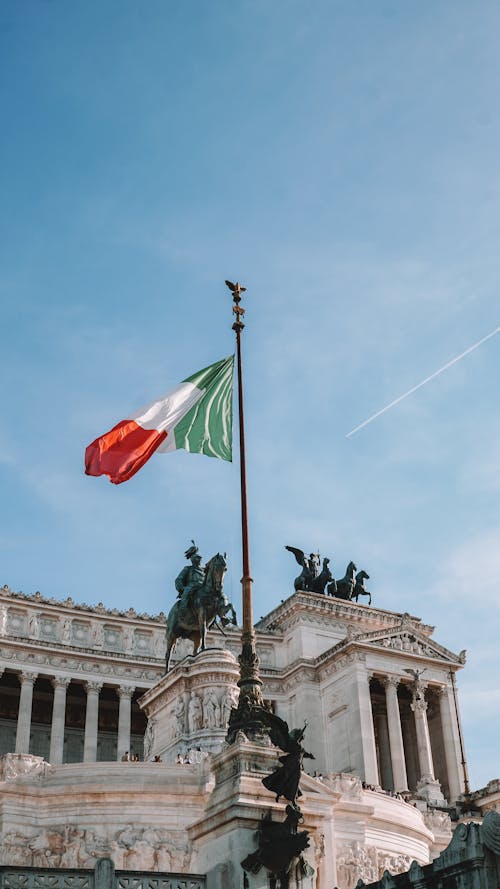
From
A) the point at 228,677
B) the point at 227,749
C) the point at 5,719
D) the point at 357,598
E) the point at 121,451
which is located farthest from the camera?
the point at 357,598

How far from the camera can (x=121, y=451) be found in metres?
22.8

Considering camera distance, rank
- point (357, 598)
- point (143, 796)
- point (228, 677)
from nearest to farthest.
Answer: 1. point (143, 796)
2. point (228, 677)
3. point (357, 598)

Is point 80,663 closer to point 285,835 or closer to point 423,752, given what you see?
point 423,752

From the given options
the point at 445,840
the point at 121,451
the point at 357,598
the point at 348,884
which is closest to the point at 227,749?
the point at 121,451

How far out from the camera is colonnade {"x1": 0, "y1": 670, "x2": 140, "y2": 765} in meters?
64.5

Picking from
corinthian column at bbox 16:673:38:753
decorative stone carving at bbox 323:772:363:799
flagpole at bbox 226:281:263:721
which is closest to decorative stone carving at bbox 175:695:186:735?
decorative stone carving at bbox 323:772:363:799

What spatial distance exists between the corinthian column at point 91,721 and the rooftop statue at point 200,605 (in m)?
28.2

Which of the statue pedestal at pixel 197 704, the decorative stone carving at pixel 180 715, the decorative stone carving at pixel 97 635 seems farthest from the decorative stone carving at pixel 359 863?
the decorative stone carving at pixel 97 635

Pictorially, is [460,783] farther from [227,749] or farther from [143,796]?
[227,749]

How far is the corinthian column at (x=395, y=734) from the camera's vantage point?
210ft

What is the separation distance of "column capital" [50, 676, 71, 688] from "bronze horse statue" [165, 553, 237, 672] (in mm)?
29258

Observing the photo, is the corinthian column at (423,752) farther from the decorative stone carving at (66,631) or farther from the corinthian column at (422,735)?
the decorative stone carving at (66,631)

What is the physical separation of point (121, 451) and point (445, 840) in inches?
962

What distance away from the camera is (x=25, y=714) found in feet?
214
